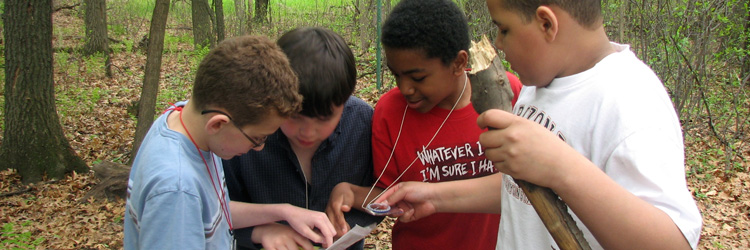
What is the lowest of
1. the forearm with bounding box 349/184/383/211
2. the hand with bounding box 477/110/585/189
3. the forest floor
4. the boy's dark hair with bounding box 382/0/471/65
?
the forest floor

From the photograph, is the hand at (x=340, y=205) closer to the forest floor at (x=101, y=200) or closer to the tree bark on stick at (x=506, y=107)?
the tree bark on stick at (x=506, y=107)

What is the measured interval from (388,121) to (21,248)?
389cm

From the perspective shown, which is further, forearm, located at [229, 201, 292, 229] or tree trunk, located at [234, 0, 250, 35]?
tree trunk, located at [234, 0, 250, 35]

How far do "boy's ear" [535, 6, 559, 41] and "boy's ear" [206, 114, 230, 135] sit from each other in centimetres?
99

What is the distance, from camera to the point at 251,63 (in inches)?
62.0

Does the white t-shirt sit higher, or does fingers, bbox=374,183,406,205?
the white t-shirt

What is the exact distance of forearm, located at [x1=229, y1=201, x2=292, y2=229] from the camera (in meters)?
1.92

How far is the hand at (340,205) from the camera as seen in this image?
1.94 metres

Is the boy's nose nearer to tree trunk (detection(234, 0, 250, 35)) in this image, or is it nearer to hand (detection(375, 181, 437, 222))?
hand (detection(375, 181, 437, 222))

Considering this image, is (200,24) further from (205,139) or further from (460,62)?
(205,139)

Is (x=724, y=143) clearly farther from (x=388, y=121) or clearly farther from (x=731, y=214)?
(x=388, y=121)

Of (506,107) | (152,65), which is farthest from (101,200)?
(506,107)

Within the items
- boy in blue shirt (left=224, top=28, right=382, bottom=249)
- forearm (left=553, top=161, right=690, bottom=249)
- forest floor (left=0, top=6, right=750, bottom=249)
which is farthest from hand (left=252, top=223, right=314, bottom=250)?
forest floor (left=0, top=6, right=750, bottom=249)

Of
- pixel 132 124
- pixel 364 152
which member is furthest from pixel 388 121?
pixel 132 124
